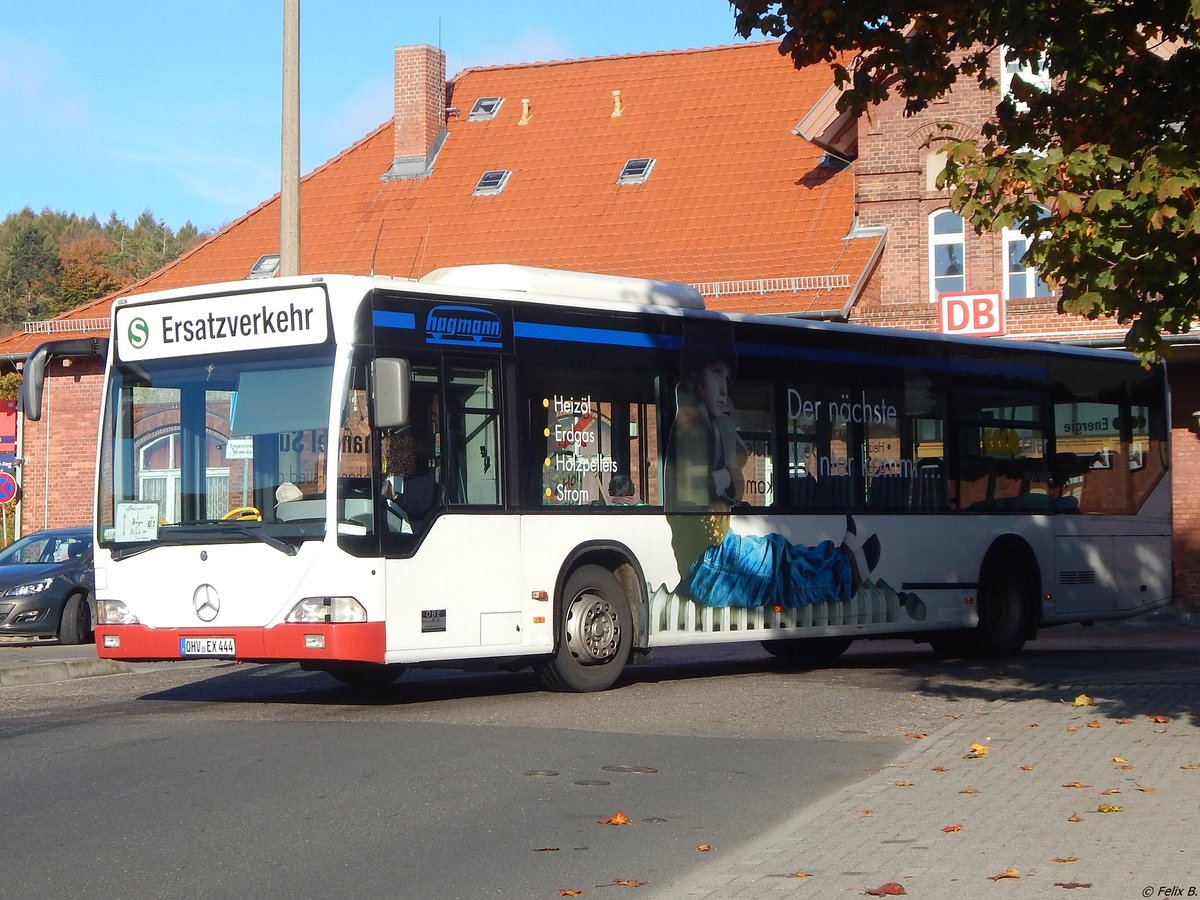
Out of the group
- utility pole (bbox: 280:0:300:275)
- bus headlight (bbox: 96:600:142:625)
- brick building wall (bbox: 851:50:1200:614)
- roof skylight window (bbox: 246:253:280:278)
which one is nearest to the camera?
bus headlight (bbox: 96:600:142:625)

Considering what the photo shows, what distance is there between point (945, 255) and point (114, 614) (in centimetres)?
2167

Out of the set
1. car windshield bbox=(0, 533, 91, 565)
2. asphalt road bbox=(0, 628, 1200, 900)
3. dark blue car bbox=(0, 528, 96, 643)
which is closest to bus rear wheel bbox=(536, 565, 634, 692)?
asphalt road bbox=(0, 628, 1200, 900)

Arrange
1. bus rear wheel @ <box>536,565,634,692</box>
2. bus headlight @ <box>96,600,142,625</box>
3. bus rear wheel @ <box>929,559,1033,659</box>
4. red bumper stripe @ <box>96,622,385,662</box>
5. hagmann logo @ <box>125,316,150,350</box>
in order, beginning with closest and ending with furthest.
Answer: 1. red bumper stripe @ <box>96,622,385,662</box>
2. bus headlight @ <box>96,600,142,625</box>
3. hagmann logo @ <box>125,316,150,350</box>
4. bus rear wheel @ <box>536,565,634,692</box>
5. bus rear wheel @ <box>929,559,1033,659</box>

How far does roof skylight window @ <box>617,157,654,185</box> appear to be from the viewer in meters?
37.7

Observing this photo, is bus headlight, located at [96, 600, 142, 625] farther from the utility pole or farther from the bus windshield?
the utility pole

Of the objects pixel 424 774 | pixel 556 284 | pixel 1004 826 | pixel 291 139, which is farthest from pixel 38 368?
pixel 1004 826

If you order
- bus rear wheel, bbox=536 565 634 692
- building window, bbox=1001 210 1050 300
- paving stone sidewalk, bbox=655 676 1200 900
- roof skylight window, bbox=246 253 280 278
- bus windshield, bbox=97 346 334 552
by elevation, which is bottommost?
paving stone sidewalk, bbox=655 676 1200 900

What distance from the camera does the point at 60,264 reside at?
364ft

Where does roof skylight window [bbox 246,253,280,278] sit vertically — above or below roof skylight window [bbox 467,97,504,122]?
below

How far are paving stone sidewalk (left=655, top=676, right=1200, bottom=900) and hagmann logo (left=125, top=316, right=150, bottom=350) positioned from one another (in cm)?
641

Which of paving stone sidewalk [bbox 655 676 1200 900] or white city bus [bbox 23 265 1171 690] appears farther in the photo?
white city bus [bbox 23 265 1171 690]

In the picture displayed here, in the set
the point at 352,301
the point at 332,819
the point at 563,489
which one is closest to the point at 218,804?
the point at 332,819

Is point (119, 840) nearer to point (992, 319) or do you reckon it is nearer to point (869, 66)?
point (869, 66)

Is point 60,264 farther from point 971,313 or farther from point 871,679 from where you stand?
point 871,679
